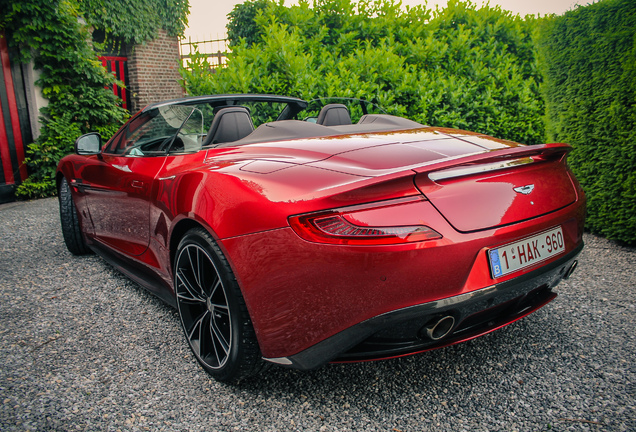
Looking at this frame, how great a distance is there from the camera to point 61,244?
498cm

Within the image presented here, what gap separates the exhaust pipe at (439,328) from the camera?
5.56 feet

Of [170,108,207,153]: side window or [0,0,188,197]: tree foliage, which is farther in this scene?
[0,0,188,197]: tree foliage

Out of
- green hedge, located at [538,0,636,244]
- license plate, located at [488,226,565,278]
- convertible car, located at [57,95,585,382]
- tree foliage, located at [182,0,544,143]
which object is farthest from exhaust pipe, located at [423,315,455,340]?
tree foliage, located at [182,0,544,143]

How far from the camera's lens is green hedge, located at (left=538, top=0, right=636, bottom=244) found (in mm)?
3859

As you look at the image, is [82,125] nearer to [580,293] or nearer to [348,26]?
[348,26]

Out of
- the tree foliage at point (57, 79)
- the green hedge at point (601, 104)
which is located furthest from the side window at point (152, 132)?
the tree foliage at point (57, 79)

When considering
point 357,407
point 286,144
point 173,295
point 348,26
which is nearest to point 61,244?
point 173,295

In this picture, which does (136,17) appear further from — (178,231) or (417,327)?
(417,327)

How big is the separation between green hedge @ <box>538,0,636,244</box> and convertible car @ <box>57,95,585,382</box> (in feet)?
7.34

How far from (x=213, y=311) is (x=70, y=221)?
280 centimetres

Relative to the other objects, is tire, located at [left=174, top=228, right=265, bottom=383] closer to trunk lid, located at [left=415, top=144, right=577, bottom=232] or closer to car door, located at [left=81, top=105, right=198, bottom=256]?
car door, located at [left=81, top=105, right=198, bottom=256]

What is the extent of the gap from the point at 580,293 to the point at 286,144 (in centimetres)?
227

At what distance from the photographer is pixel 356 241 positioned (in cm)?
161

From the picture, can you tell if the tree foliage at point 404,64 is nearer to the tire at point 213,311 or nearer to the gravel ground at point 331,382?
the gravel ground at point 331,382
